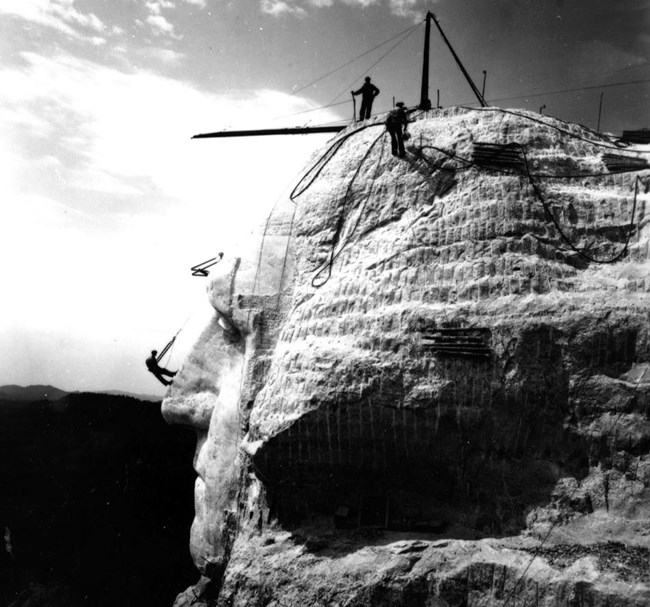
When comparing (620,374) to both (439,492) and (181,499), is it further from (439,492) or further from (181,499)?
(181,499)

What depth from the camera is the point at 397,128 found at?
11773 millimetres

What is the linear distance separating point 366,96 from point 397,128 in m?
3.07

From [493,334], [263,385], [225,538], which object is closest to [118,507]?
[225,538]

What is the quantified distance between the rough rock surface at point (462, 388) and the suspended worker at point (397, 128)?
0.23 metres

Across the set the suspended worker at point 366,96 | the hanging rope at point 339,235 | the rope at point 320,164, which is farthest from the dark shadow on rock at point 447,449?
the suspended worker at point 366,96

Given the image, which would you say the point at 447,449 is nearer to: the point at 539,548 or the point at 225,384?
the point at 539,548

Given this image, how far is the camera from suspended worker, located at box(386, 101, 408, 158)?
458 inches

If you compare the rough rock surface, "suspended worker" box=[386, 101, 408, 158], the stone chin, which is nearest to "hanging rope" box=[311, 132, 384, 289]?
the rough rock surface

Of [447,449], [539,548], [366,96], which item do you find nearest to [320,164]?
[366,96]

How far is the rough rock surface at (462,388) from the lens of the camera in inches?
363

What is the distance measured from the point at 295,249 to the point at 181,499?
12225 mm

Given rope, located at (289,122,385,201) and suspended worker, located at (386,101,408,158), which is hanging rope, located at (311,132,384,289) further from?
rope, located at (289,122,385,201)

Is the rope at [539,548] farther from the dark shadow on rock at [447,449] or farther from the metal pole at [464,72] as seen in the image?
the metal pole at [464,72]

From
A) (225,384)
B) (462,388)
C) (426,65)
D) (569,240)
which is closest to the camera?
(462,388)
